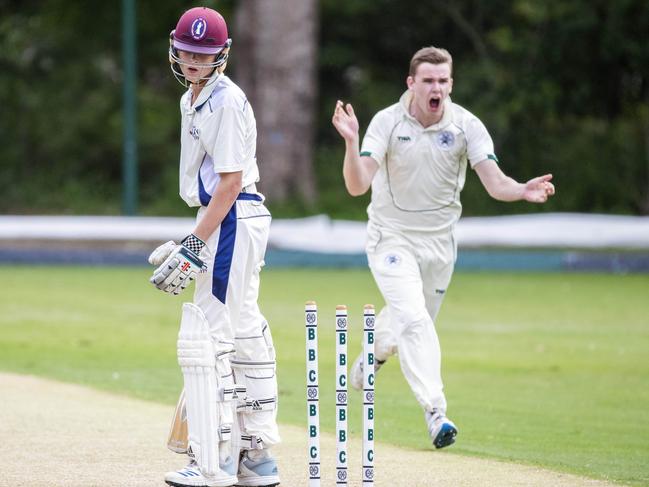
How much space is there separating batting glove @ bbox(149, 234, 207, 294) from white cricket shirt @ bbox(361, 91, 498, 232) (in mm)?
2284

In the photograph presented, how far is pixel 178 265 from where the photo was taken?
5605 millimetres

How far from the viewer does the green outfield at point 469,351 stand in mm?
7891

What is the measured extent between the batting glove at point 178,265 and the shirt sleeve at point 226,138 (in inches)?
14.0

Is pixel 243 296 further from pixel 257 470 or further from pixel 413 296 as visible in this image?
pixel 413 296

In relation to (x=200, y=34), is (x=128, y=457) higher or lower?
lower

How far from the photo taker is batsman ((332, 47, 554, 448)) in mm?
7516

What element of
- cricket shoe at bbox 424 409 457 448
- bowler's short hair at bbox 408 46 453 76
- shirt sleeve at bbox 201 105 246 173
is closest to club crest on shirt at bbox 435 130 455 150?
bowler's short hair at bbox 408 46 453 76

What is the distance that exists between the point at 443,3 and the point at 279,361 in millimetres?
19656

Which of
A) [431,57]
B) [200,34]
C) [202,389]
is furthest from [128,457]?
[431,57]

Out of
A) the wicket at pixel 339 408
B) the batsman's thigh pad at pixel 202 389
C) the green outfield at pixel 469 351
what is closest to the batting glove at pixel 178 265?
the batsman's thigh pad at pixel 202 389

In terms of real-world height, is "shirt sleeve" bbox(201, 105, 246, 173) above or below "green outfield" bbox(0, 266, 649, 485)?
above

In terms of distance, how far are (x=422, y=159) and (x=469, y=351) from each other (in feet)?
13.5

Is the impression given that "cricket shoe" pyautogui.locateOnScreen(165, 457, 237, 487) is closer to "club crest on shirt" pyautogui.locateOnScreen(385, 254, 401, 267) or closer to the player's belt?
the player's belt

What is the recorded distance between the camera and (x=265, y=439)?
6.00 metres
